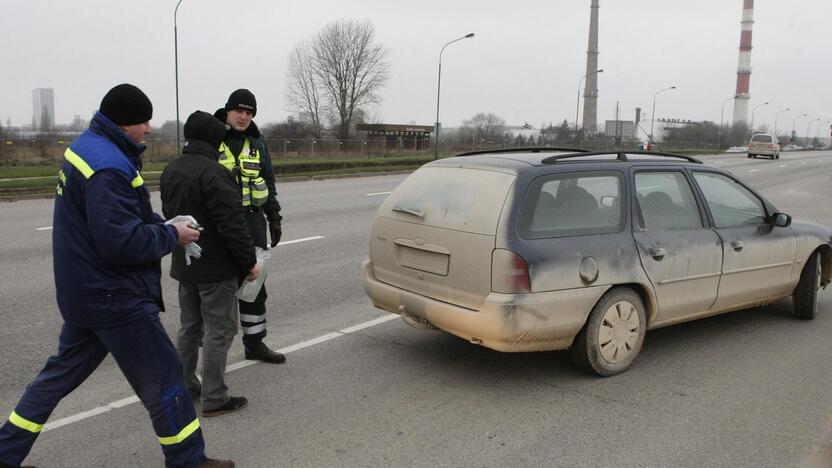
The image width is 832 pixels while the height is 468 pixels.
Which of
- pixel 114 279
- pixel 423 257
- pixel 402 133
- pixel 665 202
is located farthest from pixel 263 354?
→ pixel 402 133

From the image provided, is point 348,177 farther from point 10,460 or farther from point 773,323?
point 10,460

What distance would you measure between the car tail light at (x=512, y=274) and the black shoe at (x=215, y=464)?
6.17ft

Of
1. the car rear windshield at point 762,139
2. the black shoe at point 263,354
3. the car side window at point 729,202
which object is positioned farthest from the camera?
the car rear windshield at point 762,139

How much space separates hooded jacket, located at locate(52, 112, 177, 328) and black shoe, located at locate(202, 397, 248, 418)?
3.91 ft

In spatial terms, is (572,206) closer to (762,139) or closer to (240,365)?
(240,365)

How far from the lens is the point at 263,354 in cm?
498

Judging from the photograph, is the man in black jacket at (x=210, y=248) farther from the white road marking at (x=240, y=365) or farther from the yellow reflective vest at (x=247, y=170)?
the yellow reflective vest at (x=247, y=170)

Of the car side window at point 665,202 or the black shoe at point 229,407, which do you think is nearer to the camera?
the black shoe at point 229,407

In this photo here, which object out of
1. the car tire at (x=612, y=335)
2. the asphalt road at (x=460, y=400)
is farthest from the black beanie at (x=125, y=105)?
the car tire at (x=612, y=335)

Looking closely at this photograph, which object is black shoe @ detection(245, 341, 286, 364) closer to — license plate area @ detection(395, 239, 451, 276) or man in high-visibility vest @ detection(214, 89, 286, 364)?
man in high-visibility vest @ detection(214, 89, 286, 364)

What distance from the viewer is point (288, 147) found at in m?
37.8

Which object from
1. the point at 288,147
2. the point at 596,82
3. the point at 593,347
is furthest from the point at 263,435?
the point at 596,82

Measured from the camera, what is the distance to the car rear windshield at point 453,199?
4496mm

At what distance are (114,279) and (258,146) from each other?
2.02m
